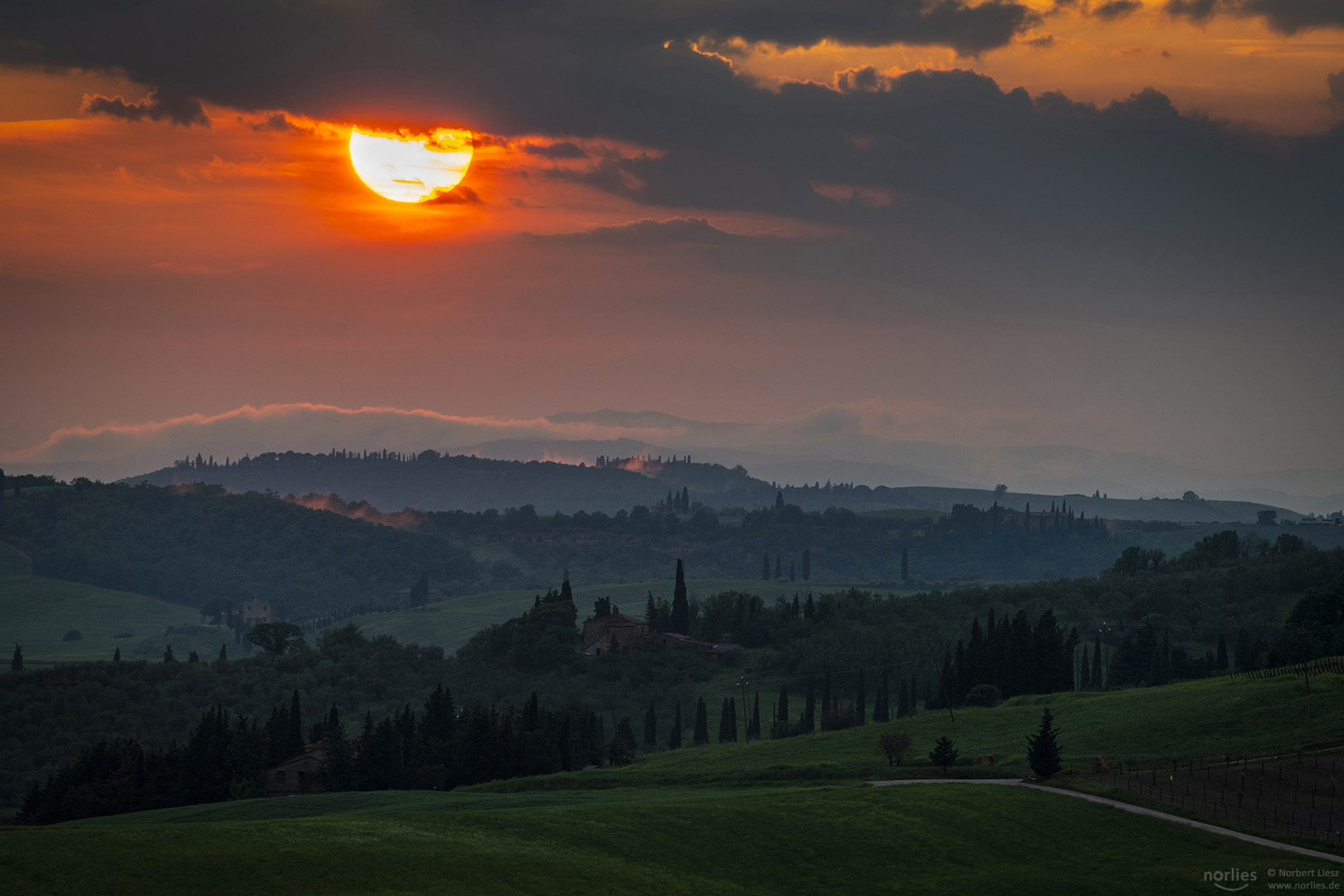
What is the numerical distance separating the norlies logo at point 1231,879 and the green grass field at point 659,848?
673 millimetres

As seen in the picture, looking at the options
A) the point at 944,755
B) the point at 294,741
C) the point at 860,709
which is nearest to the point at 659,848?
the point at 944,755

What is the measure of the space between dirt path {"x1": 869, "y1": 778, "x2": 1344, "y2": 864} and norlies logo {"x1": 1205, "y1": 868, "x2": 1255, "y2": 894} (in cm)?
477

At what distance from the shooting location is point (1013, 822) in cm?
7538

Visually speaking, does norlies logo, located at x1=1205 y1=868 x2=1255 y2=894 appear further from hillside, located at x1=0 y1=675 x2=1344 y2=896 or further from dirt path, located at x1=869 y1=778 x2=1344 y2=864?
dirt path, located at x1=869 y1=778 x2=1344 y2=864

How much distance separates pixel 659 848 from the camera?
66562 mm

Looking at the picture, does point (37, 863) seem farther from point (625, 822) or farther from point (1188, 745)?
point (1188, 745)

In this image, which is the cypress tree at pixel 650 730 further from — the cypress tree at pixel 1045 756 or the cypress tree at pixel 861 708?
the cypress tree at pixel 1045 756

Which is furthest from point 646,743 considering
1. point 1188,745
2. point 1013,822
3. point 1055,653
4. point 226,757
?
point 1013,822

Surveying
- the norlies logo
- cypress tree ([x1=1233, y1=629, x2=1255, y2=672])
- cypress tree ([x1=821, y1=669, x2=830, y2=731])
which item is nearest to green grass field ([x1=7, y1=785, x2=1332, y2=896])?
the norlies logo

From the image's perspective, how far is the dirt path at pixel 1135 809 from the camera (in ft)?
227

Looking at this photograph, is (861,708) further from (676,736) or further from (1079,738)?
(1079,738)

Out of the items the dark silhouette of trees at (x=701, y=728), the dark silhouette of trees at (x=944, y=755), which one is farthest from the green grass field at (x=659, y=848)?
the dark silhouette of trees at (x=701, y=728)

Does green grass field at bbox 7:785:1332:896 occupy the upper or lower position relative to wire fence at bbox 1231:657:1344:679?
lower

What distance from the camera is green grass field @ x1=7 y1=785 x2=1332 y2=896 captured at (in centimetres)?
5512
